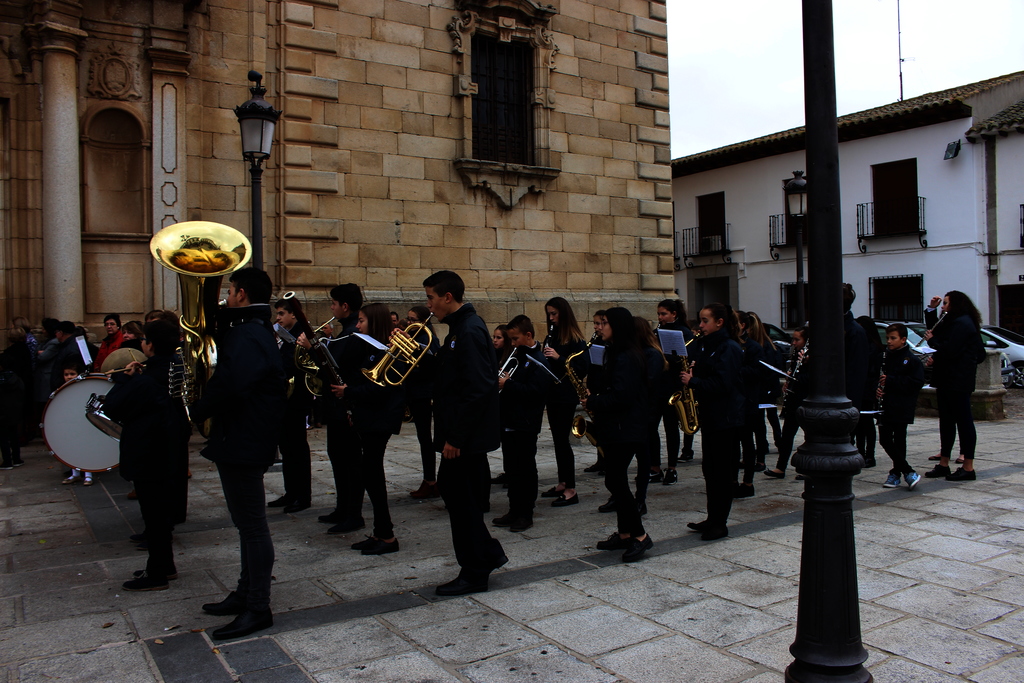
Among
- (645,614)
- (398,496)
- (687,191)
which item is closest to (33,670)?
(645,614)

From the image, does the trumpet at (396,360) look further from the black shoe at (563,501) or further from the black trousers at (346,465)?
the black shoe at (563,501)

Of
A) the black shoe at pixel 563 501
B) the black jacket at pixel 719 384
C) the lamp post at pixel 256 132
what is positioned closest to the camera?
the black jacket at pixel 719 384

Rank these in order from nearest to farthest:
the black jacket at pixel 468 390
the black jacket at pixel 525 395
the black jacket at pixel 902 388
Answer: the black jacket at pixel 468 390
the black jacket at pixel 525 395
the black jacket at pixel 902 388

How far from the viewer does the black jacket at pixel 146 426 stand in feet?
16.0

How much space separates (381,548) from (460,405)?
144cm

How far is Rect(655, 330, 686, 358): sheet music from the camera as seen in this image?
6477 millimetres

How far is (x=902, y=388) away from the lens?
752 centimetres

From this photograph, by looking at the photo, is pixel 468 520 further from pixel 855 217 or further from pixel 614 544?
pixel 855 217

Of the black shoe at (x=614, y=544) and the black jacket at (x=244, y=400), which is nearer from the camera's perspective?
the black jacket at (x=244, y=400)

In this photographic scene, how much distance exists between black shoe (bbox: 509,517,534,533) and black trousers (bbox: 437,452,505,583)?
124cm

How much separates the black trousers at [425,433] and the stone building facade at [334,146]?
432 centimetres

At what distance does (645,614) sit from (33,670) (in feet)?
9.56

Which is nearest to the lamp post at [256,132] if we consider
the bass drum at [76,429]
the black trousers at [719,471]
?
the bass drum at [76,429]

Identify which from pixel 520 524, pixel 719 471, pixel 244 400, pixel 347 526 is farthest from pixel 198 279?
pixel 719 471
